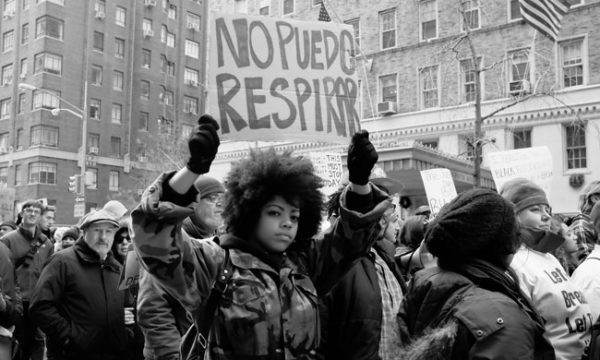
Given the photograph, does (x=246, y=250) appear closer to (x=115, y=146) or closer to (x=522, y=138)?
(x=522, y=138)

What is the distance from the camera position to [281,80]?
15.5 ft

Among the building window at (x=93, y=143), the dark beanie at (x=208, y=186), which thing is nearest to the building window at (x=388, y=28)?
the dark beanie at (x=208, y=186)

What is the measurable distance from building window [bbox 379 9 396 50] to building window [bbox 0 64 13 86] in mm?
34182

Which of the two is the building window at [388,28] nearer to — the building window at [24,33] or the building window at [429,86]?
the building window at [429,86]

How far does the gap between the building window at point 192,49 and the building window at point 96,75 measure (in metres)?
10.1

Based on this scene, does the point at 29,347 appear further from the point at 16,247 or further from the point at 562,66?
the point at 562,66

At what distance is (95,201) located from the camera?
49.0m

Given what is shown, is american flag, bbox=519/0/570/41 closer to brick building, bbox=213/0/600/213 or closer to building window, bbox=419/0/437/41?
brick building, bbox=213/0/600/213

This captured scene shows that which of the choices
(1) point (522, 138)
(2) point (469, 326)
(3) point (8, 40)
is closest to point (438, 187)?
(2) point (469, 326)

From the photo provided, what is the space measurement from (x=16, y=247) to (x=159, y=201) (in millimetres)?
6029

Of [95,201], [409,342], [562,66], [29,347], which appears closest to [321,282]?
[409,342]

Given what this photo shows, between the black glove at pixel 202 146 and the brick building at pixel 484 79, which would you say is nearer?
the black glove at pixel 202 146

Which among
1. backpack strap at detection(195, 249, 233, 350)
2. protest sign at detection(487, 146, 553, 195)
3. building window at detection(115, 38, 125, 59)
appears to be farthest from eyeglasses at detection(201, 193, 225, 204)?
building window at detection(115, 38, 125, 59)

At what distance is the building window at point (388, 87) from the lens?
2739cm
